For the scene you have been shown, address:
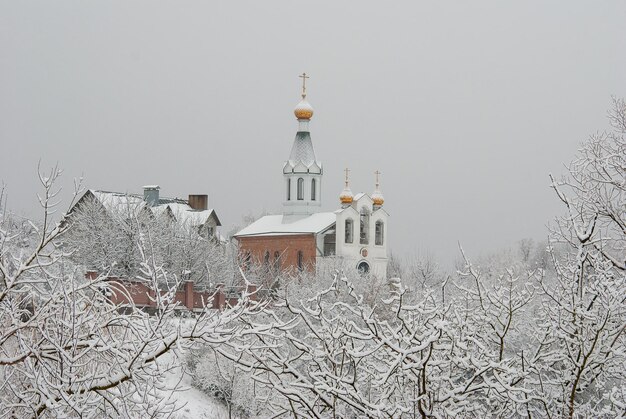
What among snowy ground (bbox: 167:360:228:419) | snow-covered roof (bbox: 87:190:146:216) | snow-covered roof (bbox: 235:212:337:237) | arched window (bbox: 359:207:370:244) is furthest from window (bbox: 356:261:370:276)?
snowy ground (bbox: 167:360:228:419)

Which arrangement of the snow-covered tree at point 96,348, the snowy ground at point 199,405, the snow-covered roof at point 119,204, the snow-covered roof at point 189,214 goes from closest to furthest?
the snow-covered tree at point 96,348
the snowy ground at point 199,405
the snow-covered roof at point 119,204
the snow-covered roof at point 189,214

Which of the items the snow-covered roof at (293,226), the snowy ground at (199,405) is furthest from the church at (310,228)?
the snowy ground at (199,405)

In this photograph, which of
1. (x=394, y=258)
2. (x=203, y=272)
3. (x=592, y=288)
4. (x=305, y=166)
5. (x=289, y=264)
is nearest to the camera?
(x=592, y=288)

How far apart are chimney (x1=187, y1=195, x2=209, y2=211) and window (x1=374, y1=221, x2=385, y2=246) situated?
10896 mm

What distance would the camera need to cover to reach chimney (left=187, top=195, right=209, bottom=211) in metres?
53.7

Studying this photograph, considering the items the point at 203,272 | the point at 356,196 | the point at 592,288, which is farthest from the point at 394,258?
the point at 592,288

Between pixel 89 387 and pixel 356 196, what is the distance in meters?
48.8

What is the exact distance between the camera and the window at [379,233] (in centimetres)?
5297

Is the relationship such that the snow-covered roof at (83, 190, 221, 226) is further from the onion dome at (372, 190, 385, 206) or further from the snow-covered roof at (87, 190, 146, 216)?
the onion dome at (372, 190, 385, 206)

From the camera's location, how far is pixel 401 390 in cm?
489

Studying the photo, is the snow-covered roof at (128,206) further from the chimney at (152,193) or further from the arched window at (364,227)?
the arched window at (364,227)

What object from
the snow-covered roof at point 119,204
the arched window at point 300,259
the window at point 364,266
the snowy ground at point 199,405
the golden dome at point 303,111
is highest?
the golden dome at point 303,111

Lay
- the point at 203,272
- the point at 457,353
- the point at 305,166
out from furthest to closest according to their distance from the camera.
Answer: the point at 305,166 < the point at 203,272 < the point at 457,353

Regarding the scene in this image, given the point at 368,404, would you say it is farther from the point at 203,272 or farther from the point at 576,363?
the point at 203,272
